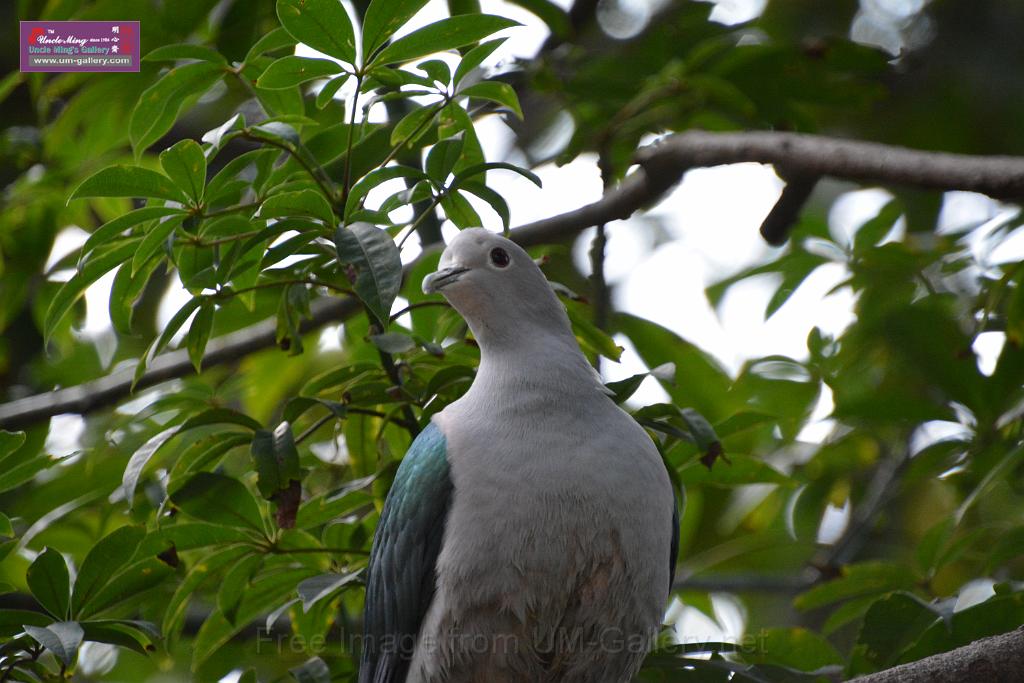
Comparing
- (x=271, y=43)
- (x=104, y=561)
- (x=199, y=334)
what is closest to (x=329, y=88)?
(x=271, y=43)

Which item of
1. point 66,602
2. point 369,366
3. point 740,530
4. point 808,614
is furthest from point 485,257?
point 808,614

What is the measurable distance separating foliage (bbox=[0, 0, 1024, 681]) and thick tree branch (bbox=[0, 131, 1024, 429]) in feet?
0.42

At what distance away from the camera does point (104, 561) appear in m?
2.54

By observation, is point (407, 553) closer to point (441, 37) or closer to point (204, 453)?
point (204, 453)

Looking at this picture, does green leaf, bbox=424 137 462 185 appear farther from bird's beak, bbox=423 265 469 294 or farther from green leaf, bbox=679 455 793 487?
green leaf, bbox=679 455 793 487

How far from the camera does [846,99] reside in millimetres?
3979

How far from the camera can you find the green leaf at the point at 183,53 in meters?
2.54

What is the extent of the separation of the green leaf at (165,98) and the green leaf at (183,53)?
21 mm

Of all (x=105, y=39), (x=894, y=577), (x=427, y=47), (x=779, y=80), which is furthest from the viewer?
(x=779, y=80)

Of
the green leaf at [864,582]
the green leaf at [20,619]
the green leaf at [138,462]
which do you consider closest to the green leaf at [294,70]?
the green leaf at [138,462]

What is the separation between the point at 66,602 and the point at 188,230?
91 centimetres

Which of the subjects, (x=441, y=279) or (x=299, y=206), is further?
(x=441, y=279)

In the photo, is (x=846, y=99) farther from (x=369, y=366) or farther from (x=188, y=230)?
(x=188, y=230)

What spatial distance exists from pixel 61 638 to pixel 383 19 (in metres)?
1.51
